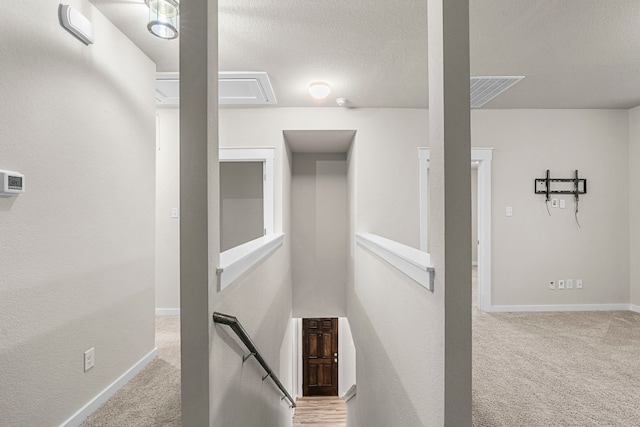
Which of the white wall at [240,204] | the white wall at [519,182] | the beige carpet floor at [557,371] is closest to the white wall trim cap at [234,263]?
the beige carpet floor at [557,371]

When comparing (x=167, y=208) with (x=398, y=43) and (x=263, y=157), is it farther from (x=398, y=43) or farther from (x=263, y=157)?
(x=398, y=43)

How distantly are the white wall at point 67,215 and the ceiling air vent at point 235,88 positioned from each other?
0.57 metres

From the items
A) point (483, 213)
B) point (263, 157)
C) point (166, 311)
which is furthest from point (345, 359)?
point (263, 157)

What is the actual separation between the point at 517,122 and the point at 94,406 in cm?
507

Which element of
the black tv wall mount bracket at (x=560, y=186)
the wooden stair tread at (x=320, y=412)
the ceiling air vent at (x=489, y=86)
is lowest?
the wooden stair tread at (x=320, y=412)

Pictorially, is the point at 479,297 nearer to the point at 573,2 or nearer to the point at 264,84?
the point at 573,2

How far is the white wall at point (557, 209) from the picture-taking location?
4.44 meters

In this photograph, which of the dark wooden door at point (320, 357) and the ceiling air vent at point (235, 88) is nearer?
the ceiling air vent at point (235, 88)

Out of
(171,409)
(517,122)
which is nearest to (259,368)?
(171,409)

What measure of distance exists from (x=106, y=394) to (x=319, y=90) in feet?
10.0

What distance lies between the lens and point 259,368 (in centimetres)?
251

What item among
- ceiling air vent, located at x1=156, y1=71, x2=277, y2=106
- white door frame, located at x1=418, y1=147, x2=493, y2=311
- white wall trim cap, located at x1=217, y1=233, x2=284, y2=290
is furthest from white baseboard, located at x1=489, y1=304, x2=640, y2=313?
ceiling air vent, located at x1=156, y1=71, x2=277, y2=106

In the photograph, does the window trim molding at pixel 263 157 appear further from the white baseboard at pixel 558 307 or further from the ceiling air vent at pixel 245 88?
the white baseboard at pixel 558 307

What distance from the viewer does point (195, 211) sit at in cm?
138
